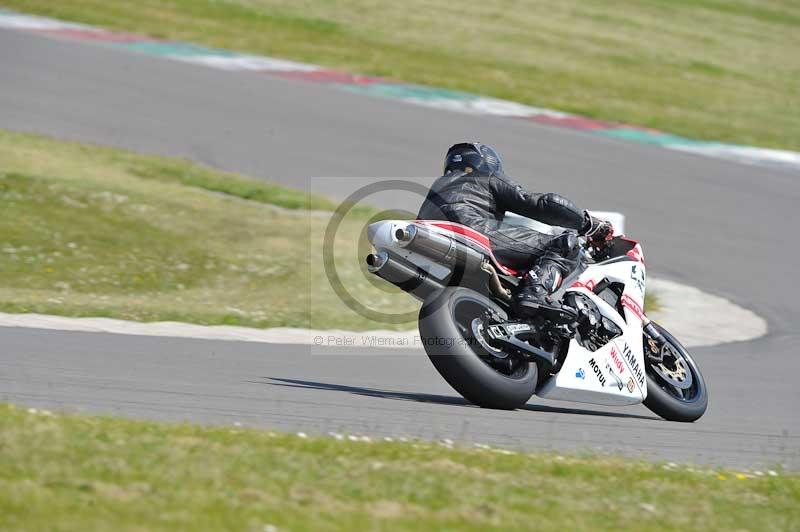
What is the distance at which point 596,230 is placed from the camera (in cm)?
841

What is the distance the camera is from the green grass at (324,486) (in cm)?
475

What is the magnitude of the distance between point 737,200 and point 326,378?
11.1 meters

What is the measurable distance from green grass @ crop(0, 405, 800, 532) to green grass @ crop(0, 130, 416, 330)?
564 centimetres

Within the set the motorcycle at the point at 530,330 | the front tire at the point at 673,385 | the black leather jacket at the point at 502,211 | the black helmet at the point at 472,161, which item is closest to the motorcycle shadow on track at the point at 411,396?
the front tire at the point at 673,385

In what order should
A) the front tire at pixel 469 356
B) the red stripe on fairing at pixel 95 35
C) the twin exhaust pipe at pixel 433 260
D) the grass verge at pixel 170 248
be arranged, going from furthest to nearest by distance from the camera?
the red stripe on fairing at pixel 95 35 → the grass verge at pixel 170 248 → the twin exhaust pipe at pixel 433 260 → the front tire at pixel 469 356

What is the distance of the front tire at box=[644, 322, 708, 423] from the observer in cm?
835

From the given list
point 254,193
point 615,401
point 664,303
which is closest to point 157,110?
point 254,193

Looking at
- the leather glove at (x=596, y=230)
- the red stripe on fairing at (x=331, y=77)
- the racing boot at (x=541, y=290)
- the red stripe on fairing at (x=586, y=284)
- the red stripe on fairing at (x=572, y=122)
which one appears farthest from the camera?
the red stripe on fairing at (x=331, y=77)

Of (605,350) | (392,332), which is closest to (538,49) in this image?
(392,332)

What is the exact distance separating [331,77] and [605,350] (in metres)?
16.2

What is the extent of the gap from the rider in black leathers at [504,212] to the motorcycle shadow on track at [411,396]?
2.94 ft

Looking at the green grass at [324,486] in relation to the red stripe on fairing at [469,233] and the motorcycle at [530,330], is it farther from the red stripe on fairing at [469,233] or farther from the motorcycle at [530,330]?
the red stripe on fairing at [469,233]

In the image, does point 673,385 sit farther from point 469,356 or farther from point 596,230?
point 469,356

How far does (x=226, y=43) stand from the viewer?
83.6ft
